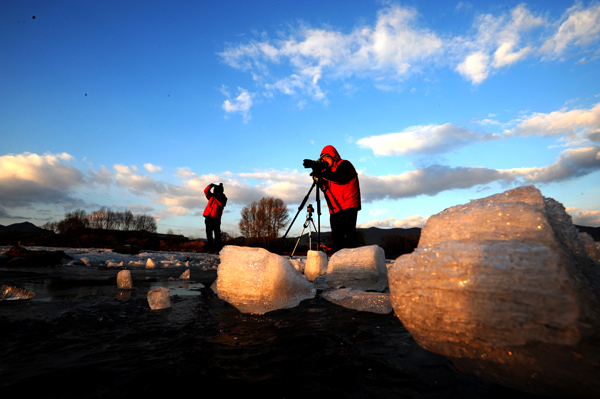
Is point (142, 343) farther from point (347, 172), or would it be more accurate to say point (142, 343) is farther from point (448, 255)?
point (347, 172)

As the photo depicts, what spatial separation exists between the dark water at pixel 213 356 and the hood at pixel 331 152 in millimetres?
4847

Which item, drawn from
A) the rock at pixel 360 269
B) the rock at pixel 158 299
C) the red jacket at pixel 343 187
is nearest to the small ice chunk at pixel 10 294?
the rock at pixel 158 299

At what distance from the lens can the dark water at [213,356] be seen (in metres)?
1.17

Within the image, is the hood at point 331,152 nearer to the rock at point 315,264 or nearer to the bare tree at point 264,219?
the rock at point 315,264

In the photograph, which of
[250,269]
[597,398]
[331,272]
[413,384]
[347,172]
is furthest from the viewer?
[347,172]

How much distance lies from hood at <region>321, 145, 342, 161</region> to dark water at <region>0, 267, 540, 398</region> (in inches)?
191

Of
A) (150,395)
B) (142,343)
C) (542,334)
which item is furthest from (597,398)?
(142,343)

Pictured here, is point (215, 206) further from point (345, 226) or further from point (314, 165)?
point (345, 226)

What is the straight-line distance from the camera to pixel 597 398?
1.02 metres

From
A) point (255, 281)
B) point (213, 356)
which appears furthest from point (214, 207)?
point (213, 356)

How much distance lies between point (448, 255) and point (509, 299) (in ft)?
0.89

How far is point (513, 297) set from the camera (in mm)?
1104

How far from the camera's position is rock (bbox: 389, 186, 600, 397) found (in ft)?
3.33

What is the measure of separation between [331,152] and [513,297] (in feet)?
19.7
